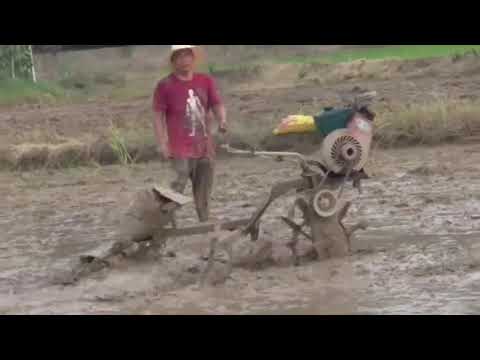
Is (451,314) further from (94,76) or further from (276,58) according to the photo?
(276,58)

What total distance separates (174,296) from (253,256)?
0.84 m

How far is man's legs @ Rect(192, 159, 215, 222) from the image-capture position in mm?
6918

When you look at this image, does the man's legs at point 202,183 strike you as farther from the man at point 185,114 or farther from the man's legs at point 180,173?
the man's legs at point 180,173

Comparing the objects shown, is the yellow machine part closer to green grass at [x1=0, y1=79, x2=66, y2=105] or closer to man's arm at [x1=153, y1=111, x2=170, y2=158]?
man's arm at [x1=153, y1=111, x2=170, y2=158]

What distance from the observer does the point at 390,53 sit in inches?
917

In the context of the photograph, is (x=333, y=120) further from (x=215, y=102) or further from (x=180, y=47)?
(x=180, y=47)

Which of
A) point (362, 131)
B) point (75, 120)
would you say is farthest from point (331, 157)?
point (75, 120)

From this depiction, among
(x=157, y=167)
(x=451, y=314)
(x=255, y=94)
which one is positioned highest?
(x=255, y=94)

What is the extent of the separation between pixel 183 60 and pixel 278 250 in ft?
4.96

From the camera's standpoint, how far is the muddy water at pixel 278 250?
18.7 feet

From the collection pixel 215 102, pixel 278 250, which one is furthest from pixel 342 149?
pixel 215 102

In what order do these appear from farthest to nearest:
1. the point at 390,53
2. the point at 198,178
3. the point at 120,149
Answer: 1. the point at 390,53
2. the point at 120,149
3. the point at 198,178

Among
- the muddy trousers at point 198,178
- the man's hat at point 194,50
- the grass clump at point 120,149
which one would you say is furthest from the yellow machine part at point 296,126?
the grass clump at point 120,149

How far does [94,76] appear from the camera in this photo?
23.8 meters
